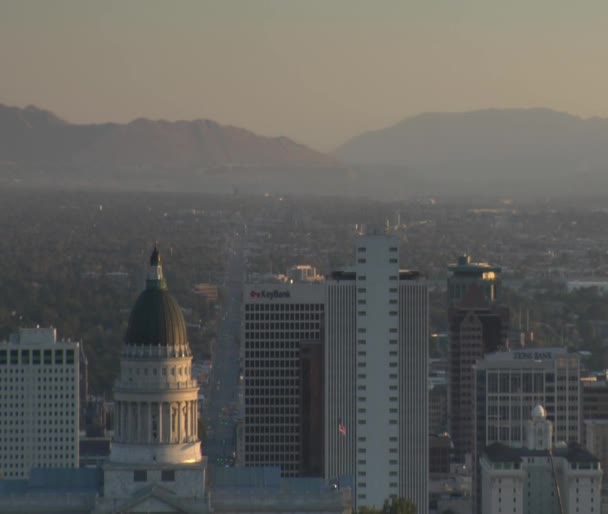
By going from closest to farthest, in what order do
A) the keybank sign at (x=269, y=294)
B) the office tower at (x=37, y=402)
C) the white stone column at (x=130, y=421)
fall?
the white stone column at (x=130, y=421) → the keybank sign at (x=269, y=294) → the office tower at (x=37, y=402)

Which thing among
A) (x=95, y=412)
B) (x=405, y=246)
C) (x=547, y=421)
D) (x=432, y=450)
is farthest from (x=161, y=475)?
(x=405, y=246)

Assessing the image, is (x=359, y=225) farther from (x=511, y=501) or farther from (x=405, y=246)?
(x=511, y=501)

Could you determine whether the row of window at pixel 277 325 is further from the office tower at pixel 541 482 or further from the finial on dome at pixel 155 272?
the finial on dome at pixel 155 272

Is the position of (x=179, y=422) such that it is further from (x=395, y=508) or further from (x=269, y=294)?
(x=269, y=294)

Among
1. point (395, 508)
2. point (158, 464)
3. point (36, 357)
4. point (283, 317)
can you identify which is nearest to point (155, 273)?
A: point (158, 464)

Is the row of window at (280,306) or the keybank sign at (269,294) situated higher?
the keybank sign at (269,294)

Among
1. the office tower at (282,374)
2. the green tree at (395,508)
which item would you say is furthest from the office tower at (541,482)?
the green tree at (395,508)
